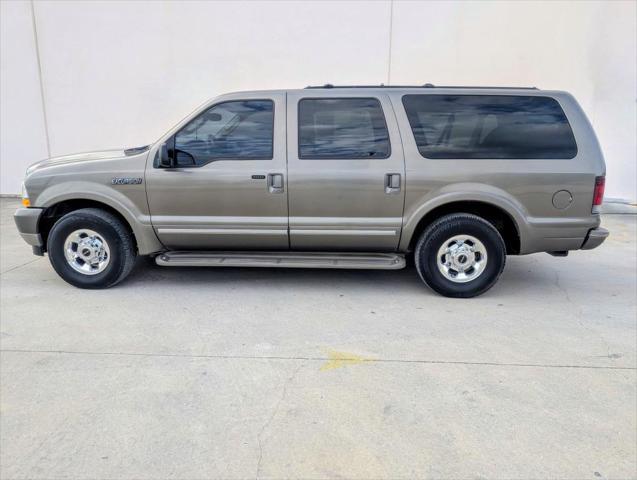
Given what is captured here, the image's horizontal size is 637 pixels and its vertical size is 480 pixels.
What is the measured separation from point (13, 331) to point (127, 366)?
123 centimetres

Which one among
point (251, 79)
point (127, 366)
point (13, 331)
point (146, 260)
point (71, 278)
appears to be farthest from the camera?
point (251, 79)

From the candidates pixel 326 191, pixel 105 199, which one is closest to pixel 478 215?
pixel 326 191

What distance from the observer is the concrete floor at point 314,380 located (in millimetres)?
2312

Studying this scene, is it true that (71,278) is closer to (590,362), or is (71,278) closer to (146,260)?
(146,260)

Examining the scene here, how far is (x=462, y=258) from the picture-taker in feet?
14.5

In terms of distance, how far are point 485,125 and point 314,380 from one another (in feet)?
9.21

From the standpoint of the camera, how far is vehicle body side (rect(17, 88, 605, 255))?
4.28 m

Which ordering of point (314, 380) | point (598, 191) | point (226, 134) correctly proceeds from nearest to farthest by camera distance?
point (314, 380) < point (598, 191) < point (226, 134)

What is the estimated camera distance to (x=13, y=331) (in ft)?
12.2

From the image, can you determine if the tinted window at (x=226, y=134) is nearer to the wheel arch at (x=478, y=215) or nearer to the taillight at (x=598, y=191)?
the wheel arch at (x=478, y=215)

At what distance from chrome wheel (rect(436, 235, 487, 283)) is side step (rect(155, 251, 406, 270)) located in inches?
15.2

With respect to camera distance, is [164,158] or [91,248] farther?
[91,248]

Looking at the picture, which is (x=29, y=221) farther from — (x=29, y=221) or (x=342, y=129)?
(x=342, y=129)

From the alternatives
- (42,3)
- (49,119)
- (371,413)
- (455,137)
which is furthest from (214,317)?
(42,3)
